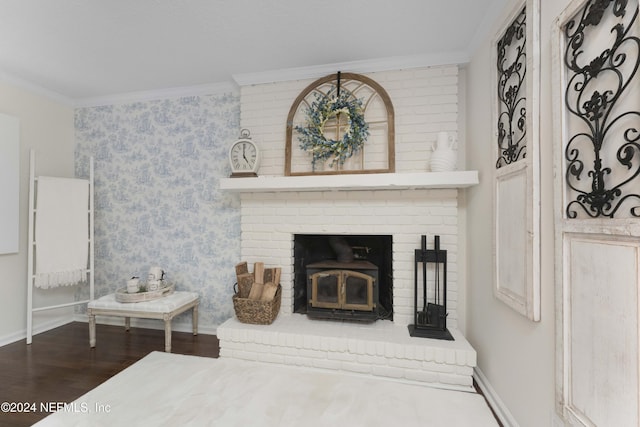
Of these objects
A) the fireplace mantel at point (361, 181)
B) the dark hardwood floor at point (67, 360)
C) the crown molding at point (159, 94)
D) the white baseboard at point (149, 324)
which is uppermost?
the crown molding at point (159, 94)

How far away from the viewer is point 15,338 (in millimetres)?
2656

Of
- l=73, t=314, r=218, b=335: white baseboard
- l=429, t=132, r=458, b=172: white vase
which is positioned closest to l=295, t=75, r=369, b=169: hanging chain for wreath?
l=429, t=132, r=458, b=172: white vase

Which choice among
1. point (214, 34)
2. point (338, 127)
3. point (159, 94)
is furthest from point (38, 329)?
point (338, 127)

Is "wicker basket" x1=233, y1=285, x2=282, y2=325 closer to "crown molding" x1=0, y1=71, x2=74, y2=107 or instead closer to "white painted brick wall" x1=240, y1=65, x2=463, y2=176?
"white painted brick wall" x1=240, y1=65, x2=463, y2=176

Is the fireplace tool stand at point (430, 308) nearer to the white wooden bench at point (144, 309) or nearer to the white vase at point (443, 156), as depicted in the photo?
the white vase at point (443, 156)

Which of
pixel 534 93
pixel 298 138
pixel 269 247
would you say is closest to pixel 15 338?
pixel 269 247

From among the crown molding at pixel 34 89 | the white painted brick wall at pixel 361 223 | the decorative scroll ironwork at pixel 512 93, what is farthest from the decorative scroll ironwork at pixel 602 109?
the crown molding at pixel 34 89

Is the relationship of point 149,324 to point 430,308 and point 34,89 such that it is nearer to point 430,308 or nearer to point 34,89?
point 34,89

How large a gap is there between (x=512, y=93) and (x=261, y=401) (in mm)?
2370

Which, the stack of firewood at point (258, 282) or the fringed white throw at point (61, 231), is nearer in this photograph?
the stack of firewood at point (258, 282)

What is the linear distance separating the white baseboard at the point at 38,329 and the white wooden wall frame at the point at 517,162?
163 inches

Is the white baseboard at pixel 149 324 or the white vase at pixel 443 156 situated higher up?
the white vase at pixel 443 156

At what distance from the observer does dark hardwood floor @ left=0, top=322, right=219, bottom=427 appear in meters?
1.82

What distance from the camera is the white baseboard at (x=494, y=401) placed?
5.15ft
